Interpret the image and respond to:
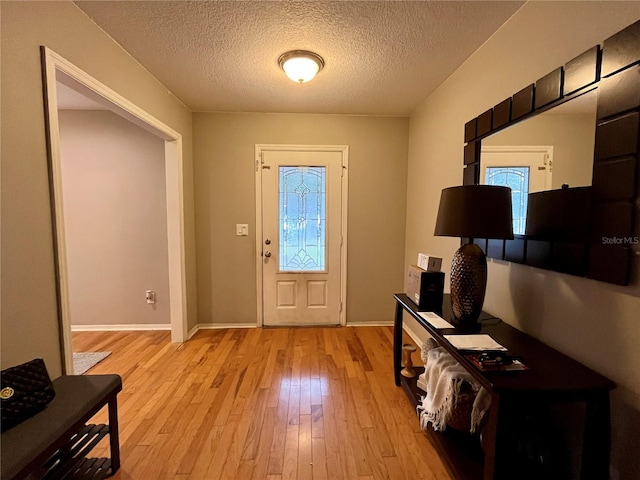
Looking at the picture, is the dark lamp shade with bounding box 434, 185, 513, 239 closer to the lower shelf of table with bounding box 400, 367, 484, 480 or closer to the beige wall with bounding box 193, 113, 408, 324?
the lower shelf of table with bounding box 400, 367, 484, 480

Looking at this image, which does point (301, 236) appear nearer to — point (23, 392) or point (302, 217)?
point (302, 217)

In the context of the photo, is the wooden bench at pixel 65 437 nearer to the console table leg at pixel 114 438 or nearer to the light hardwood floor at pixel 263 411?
the console table leg at pixel 114 438

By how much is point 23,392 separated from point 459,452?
194 cm

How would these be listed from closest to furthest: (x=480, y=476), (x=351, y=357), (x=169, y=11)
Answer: (x=480, y=476) < (x=169, y=11) < (x=351, y=357)

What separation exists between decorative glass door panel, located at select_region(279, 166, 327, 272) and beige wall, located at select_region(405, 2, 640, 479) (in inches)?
52.3

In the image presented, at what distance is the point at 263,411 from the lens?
183cm

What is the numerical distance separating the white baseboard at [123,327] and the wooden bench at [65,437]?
1.84 meters

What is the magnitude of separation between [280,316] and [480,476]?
229 centimetres

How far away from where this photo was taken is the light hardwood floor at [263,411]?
4.68 ft

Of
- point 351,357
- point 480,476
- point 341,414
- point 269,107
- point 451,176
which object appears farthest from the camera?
point 269,107

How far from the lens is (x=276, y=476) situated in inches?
53.7

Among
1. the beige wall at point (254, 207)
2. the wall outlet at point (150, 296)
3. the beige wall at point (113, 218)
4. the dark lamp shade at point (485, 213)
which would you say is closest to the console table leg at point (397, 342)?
the dark lamp shade at point (485, 213)

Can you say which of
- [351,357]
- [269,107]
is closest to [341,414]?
[351,357]

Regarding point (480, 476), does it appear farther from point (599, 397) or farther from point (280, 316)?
point (280, 316)
